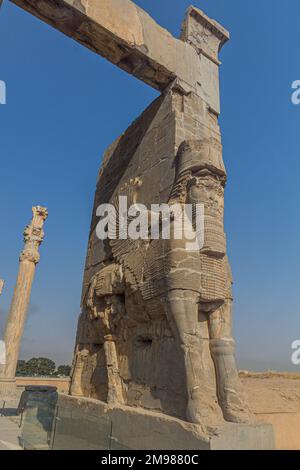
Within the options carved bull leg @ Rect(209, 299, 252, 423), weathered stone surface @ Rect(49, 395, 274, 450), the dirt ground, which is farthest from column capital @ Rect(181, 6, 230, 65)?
weathered stone surface @ Rect(49, 395, 274, 450)

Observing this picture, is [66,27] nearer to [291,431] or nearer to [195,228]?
[195,228]

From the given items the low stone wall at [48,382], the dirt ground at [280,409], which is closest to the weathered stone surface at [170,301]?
the dirt ground at [280,409]

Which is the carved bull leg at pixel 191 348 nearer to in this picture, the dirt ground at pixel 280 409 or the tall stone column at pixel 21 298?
the dirt ground at pixel 280 409

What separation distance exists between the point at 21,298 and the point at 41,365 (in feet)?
78.2

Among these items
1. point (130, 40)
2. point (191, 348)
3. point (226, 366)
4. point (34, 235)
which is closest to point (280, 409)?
point (226, 366)

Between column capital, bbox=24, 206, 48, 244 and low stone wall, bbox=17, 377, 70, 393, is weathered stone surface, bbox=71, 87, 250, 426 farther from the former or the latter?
low stone wall, bbox=17, 377, 70, 393

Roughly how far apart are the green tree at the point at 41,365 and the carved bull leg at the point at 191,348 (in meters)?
30.9

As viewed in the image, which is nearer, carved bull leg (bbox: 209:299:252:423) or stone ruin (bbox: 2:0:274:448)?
carved bull leg (bbox: 209:299:252:423)

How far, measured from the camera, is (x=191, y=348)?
278 cm

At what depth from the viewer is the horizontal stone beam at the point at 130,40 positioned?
3.94 m

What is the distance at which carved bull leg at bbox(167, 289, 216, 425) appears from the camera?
8.33 feet

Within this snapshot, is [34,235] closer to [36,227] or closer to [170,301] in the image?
[36,227]

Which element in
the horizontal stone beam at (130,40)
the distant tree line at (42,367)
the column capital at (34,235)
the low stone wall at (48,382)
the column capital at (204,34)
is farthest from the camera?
the distant tree line at (42,367)

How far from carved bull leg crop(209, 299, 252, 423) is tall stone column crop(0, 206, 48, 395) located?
32.1ft
